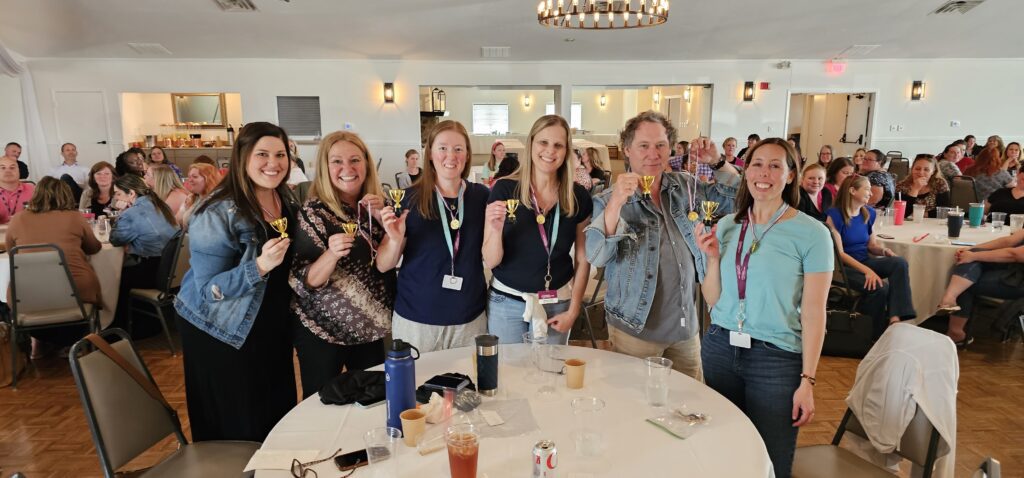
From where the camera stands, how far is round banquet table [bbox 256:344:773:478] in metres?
1.50

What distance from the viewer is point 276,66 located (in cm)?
1209

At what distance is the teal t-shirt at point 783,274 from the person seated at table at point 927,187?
16.9 ft

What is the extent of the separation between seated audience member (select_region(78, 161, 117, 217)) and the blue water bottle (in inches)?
234

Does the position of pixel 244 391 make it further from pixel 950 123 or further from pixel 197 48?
pixel 950 123

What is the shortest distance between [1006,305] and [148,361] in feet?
21.5

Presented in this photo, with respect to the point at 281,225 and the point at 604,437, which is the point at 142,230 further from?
the point at 604,437

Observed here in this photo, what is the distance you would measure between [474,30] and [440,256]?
29.7 feet

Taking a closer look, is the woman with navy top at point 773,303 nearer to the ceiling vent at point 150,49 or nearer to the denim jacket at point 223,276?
the denim jacket at point 223,276

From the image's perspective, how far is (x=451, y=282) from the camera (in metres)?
2.39

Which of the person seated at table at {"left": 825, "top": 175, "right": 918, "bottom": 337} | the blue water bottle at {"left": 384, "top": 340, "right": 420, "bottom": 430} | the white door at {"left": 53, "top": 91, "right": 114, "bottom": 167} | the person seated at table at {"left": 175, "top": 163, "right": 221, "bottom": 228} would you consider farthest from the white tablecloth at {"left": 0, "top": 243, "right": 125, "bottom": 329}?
the white door at {"left": 53, "top": 91, "right": 114, "bottom": 167}

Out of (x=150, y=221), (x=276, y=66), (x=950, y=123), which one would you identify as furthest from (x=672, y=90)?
(x=150, y=221)

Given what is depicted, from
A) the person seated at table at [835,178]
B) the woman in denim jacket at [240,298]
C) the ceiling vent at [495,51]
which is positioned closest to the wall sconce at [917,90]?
the ceiling vent at [495,51]

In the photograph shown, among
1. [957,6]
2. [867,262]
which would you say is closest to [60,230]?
[867,262]

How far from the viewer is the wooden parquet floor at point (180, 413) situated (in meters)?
3.07
